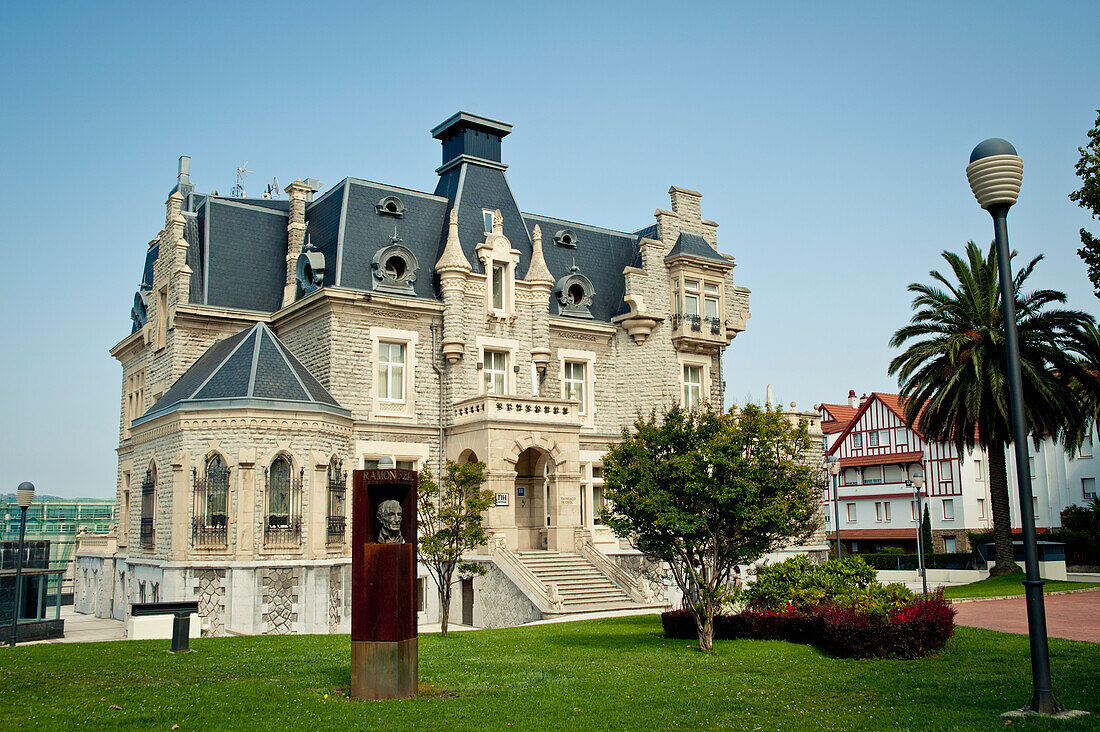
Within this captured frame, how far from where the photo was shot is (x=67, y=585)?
51031mm

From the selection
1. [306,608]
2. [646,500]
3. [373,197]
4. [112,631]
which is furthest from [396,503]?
[373,197]

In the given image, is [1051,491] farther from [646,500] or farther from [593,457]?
[646,500]

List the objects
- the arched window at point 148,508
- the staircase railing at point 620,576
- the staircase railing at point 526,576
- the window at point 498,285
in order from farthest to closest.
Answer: the window at point 498,285 < the staircase railing at point 620,576 < the arched window at point 148,508 < the staircase railing at point 526,576

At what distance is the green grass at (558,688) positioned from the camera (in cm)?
1148

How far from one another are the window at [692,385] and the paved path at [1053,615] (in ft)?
44.9

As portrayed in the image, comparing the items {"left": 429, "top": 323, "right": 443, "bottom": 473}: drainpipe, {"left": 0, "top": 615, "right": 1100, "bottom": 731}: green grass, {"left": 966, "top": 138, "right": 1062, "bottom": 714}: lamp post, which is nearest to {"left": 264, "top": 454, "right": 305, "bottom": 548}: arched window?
{"left": 429, "top": 323, "right": 443, "bottom": 473}: drainpipe

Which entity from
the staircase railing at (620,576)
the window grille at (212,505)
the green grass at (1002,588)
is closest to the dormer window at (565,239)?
the staircase railing at (620,576)

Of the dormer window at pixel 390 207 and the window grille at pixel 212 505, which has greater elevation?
the dormer window at pixel 390 207

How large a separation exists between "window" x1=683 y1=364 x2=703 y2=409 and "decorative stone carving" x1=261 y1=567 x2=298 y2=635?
17.7 m

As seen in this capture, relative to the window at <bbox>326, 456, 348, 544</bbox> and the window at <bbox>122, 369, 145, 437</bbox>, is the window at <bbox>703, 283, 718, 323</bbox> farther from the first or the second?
the window at <bbox>122, 369, 145, 437</bbox>

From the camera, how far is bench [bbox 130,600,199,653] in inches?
738

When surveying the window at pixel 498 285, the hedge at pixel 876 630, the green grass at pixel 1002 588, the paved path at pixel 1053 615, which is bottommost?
the green grass at pixel 1002 588

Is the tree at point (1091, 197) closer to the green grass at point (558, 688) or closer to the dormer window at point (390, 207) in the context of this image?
the green grass at point (558, 688)

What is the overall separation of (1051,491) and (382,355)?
45.9 meters
